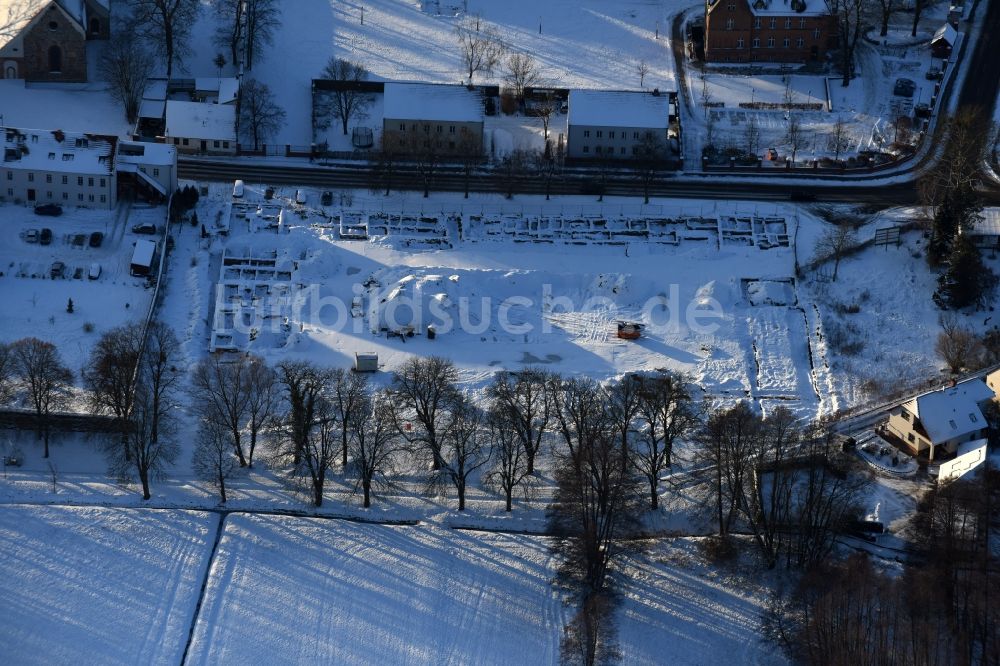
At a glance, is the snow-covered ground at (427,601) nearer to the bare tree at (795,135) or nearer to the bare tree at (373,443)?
the bare tree at (373,443)

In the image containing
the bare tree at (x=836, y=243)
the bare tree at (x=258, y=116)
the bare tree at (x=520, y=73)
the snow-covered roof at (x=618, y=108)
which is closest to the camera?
the bare tree at (x=836, y=243)

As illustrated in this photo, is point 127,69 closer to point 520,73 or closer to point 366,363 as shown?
point 520,73

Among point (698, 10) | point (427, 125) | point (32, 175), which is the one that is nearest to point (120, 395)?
point (32, 175)

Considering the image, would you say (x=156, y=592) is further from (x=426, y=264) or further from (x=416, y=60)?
(x=416, y=60)

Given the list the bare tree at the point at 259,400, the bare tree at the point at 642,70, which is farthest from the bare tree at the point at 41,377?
the bare tree at the point at 642,70

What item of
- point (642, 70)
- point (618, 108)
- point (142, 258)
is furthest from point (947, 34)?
point (142, 258)

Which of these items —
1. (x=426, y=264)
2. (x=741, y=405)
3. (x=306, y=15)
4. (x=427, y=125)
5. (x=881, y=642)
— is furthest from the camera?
(x=306, y=15)
